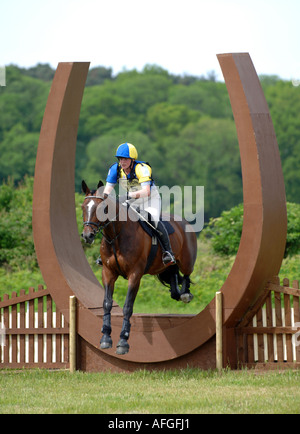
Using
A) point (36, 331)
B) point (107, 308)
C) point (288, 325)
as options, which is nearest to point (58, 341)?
point (36, 331)

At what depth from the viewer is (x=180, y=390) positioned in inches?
283

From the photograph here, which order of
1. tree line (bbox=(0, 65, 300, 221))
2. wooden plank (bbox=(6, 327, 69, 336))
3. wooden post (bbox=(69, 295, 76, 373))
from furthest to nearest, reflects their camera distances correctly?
tree line (bbox=(0, 65, 300, 221))
wooden plank (bbox=(6, 327, 69, 336))
wooden post (bbox=(69, 295, 76, 373))

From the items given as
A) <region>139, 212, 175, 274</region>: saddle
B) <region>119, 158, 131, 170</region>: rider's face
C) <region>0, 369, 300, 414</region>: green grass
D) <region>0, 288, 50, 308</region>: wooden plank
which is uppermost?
<region>119, 158, 131, 170</region>: rider's face

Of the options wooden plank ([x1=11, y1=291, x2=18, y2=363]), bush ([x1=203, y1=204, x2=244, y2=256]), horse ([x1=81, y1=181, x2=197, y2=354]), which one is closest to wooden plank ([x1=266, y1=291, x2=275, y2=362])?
horse ([x1=81, y1=181, x2=197, y2=354])

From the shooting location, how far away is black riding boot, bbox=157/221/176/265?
27.7ft

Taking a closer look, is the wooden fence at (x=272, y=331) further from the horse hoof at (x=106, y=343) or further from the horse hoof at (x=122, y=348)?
the horse hoof at (x=106, y=343)

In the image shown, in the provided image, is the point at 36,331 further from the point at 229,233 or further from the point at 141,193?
the point at 229,233

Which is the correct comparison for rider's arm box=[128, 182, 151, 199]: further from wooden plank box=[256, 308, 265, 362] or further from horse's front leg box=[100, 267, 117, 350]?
wooden plank box=[256, 308, 265, 362]

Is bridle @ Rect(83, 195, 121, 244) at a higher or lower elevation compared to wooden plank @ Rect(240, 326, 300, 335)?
higher

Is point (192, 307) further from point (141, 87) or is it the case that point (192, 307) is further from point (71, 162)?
point (141, 87)

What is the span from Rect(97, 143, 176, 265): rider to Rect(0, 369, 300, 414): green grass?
4.61ft

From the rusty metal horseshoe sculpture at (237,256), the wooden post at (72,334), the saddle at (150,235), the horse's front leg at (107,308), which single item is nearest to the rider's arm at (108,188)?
the saddle at (150,235)

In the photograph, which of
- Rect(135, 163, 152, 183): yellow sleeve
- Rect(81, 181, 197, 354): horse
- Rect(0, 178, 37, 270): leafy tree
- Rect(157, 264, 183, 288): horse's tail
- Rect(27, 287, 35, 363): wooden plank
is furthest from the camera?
Rect(0, 178, 37, 270): leafy tree
